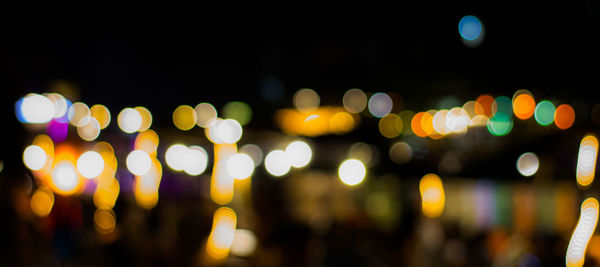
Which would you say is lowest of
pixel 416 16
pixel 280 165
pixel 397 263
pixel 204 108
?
pixel 397 263

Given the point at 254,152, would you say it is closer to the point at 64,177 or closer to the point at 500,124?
the point at 64,177

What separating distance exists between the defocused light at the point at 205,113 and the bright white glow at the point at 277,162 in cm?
217

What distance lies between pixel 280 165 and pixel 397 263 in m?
5.33

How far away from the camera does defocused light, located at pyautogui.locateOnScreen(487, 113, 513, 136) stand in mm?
7607

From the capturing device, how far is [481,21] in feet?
31.5

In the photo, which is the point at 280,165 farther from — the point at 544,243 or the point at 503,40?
the point at 544,243

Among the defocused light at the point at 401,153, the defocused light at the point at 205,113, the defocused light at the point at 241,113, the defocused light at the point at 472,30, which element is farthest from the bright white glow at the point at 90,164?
the defocused light at the point at 472,30

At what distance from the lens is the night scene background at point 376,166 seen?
263 inches

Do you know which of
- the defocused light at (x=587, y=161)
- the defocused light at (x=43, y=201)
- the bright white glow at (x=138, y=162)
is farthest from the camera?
the bright white glow at (x=138, y=162)

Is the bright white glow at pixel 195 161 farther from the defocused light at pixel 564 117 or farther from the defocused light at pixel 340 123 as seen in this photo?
the defocused light at pixel 564 117

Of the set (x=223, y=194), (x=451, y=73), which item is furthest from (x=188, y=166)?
(x=451, y=73)

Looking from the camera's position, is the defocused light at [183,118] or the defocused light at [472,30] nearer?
the defocused light at [472,30]

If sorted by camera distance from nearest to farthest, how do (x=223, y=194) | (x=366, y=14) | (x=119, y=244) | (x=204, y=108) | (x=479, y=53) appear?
(x=119, y=244)
(x=479, y=53)
(x=223, y=194)
(x=366, y=14)
(x=204, y=108)

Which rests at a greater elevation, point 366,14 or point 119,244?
point 366,14
